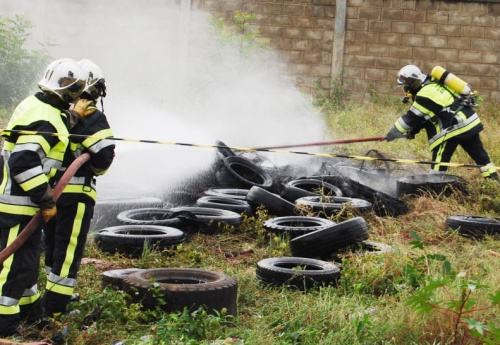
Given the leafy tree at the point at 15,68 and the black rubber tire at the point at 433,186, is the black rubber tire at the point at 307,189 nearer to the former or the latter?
the black rubber tire at the point at 433,186

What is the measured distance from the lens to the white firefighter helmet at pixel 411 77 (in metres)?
10.5

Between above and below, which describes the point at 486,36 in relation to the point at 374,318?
above

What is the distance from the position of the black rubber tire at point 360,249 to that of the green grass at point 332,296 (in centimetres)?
12

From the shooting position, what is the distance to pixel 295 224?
7.80 m

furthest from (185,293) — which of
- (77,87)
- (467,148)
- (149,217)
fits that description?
(467,148)

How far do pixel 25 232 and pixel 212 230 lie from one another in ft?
11.8

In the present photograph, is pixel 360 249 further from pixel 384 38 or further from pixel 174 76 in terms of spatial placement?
pixel 384 38

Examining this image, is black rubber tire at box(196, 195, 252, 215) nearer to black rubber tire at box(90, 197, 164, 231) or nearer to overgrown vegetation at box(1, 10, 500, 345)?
overgrown vegetation at box(1, 10, 500, 345)

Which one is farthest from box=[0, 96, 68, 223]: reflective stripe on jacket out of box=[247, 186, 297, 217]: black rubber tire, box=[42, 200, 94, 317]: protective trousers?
box=[247, 186, 297, 217]: black rubber tire

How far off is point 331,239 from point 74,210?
7.97ft

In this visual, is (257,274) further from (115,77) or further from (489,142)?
(115,77)

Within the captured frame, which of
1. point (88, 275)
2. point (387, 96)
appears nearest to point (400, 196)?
point (88, 275)

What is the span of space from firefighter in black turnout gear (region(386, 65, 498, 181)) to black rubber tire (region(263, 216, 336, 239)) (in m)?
3.09

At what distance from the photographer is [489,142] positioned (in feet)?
42.3
